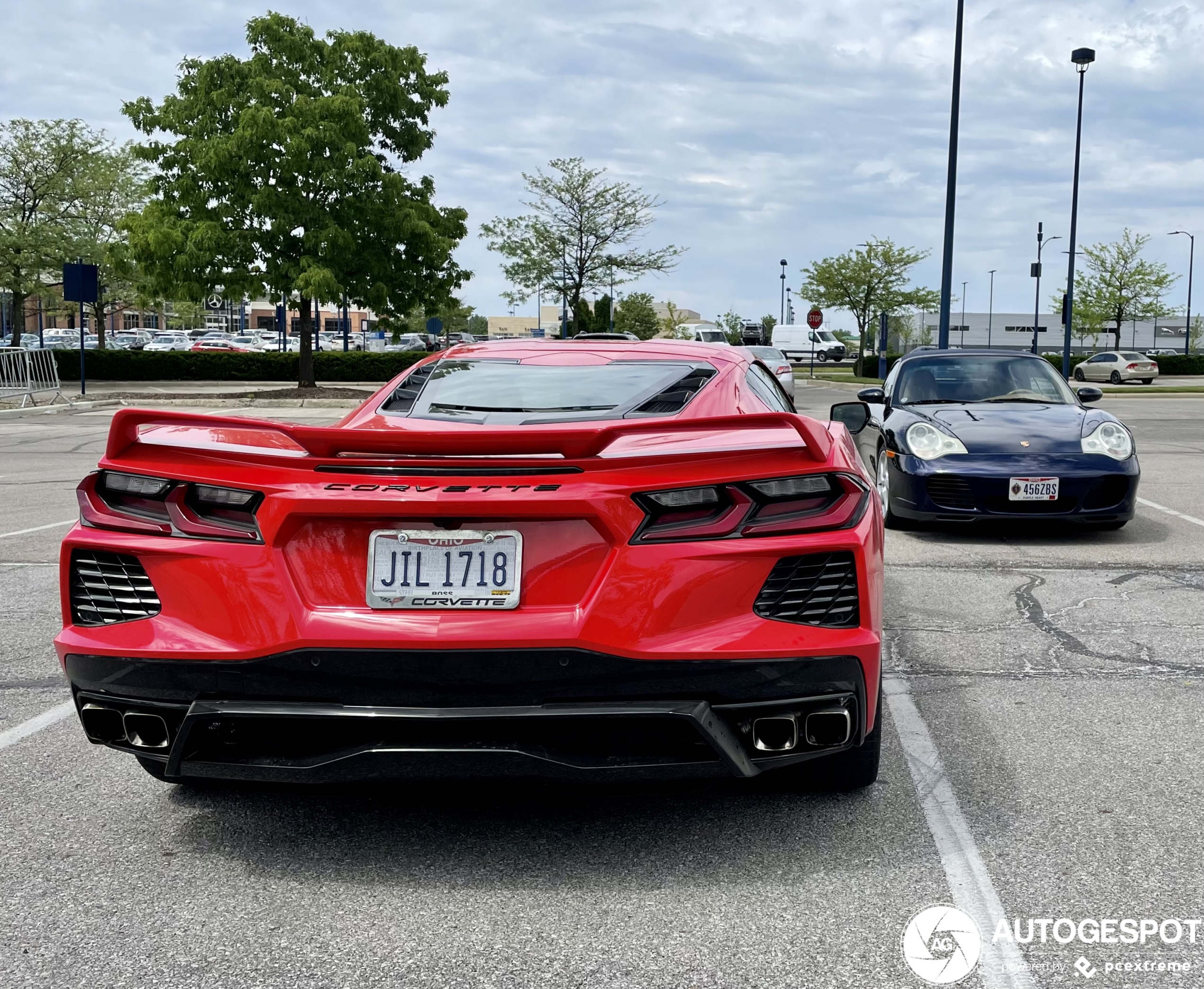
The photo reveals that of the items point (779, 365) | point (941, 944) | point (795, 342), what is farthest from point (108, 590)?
point (795, 342)

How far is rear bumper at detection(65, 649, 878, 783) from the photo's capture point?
288 cm

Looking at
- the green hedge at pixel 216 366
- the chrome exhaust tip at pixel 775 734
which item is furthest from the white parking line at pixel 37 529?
the green hedge at pixel 216 366

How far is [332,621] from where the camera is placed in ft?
9.53

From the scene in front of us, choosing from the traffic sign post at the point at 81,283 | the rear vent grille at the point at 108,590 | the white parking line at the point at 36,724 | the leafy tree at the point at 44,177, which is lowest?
the white parking line at the point at 36,724

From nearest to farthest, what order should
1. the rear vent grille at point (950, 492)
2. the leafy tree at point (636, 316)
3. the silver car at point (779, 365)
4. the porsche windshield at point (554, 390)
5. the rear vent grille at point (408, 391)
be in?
1. the porsche windshield at point (554, 390)
2. the rear vent grille at point (408, 391)
3. the rear vent grille at point (950, 492)
4. the silver car at point (779, 365)
5. the leafy tree at point (636, 316)

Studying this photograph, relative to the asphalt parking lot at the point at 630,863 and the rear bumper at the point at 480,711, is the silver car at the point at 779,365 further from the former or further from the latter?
the rear bumper at the point at 480,711

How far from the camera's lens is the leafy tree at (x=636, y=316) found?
7519 cm

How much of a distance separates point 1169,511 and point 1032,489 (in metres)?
2.68

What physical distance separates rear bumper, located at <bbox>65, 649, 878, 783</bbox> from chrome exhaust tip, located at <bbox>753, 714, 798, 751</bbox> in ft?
0.05

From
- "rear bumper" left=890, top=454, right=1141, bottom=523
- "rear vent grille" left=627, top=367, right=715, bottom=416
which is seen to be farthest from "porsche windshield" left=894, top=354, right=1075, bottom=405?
"rear vent grille" left=627, top=367, right=715, bottom=416

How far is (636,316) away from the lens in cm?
7581

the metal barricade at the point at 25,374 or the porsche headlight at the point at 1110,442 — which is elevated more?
the porsche headlight at the point at 1110,442

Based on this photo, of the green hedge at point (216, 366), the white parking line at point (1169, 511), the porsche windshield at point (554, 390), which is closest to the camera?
the porsche windshield at point (554, 390)

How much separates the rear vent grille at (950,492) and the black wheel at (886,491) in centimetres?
38
